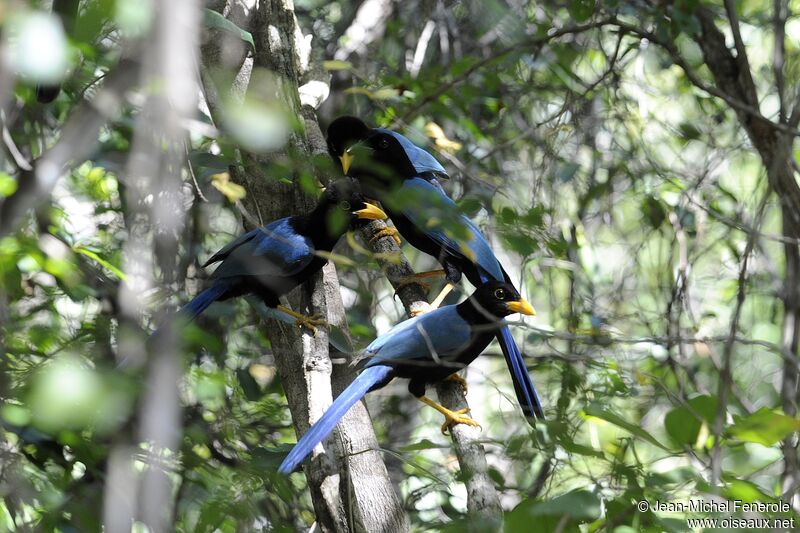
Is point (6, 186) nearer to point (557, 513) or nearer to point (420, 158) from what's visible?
point (557, 513)

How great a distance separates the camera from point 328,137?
4.37 m

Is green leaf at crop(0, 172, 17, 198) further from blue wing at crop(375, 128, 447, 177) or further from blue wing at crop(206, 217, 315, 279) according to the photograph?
blue wing at crop(375, 128, 447, 177)

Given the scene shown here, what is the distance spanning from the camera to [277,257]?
3416mm

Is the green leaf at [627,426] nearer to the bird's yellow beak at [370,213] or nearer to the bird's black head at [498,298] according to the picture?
the bird's black head at [498,298]

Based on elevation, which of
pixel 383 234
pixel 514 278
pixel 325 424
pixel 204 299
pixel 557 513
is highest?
pixel 514 278

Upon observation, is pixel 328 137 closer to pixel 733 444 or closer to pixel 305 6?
pixel 305 6

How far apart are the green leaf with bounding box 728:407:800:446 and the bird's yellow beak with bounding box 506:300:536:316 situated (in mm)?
1816

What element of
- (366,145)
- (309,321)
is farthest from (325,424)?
(366,145)

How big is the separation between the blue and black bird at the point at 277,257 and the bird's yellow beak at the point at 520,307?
686mm

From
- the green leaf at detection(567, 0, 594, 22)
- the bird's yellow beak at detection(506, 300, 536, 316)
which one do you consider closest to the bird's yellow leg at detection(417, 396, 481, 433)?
the bird's yellow beak at detection(506, 300, 536, 316)

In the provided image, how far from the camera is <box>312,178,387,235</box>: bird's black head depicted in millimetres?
3639

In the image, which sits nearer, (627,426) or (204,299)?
(627,426)

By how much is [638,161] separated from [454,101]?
4.10 ft

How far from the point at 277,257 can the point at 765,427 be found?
7.11 ft
